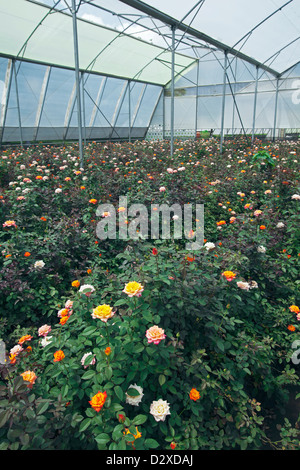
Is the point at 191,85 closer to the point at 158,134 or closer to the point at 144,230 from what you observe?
the point at 158,134

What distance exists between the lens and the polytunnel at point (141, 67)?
8098 millimetres

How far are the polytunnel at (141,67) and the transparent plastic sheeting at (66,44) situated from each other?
0.04m

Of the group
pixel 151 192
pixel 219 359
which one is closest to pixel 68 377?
pixel 219 359

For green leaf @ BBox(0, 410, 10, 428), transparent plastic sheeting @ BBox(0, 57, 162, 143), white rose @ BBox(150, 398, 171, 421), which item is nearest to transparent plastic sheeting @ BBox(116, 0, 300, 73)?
transparent plastic sheeting @ BBox(0, 57, 162, 143)

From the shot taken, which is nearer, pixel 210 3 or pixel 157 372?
pixel 157 372

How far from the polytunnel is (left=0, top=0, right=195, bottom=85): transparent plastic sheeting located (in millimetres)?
36

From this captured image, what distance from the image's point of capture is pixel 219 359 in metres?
1.73

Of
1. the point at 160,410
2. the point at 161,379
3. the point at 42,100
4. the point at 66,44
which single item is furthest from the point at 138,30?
the point at 160,410

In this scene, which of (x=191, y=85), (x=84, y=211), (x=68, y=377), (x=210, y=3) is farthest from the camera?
(x=191, y=85)

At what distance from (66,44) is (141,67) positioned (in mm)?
5083

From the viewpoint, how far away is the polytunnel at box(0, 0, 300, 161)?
8.10 m

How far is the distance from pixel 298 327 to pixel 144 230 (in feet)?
4.56
